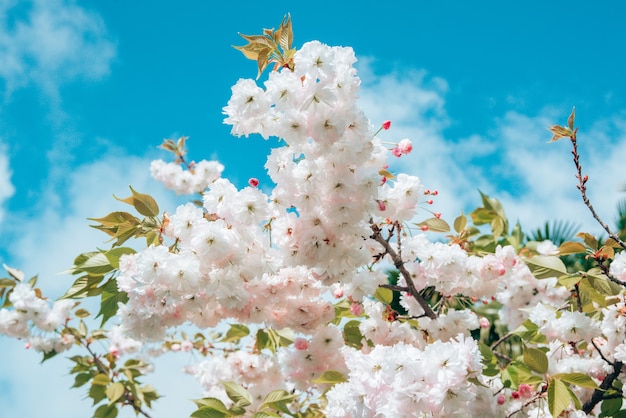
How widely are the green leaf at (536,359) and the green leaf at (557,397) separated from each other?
0.44 ft

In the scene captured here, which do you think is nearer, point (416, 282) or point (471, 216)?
point (416, 282)

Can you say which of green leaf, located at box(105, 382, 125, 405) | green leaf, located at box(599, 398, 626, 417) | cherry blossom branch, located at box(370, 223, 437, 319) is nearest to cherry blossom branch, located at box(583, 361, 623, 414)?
green leaf, located at box(599, 398, 626, 417)

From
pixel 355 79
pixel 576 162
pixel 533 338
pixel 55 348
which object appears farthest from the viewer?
pixel 55 348

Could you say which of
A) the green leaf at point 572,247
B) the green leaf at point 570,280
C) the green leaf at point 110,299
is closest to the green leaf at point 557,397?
the green leaf at point 570,280

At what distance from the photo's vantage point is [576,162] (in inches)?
88.7

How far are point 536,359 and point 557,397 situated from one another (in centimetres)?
19

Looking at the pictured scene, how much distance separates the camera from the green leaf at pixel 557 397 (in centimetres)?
201

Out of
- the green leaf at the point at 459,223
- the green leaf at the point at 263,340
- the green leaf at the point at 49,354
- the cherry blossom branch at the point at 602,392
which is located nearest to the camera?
the cherry blossom branch at the point at 602,392

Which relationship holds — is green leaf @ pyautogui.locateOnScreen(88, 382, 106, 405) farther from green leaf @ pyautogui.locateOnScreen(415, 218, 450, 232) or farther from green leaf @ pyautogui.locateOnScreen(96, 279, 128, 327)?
green leaf @ pyautogui.locateOnScreen(415, 218, 450, 232)

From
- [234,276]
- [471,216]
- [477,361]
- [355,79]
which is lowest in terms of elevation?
[477,361]

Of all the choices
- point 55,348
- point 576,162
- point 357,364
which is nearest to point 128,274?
point 357,364

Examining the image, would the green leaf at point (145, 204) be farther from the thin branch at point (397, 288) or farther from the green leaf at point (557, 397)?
the green leaf at point (557, 397)

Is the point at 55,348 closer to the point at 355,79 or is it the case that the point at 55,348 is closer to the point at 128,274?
the point at 128,274

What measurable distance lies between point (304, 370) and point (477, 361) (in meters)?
1.09
